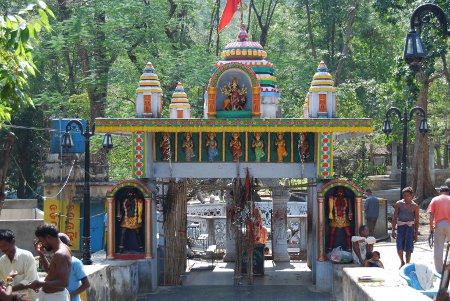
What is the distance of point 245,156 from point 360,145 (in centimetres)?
2333

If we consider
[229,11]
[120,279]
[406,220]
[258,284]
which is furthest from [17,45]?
[229,11]

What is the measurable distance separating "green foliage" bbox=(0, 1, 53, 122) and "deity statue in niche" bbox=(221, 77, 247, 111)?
8.58 meters

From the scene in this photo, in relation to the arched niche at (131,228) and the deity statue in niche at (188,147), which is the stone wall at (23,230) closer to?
the arched niche at (131,228)

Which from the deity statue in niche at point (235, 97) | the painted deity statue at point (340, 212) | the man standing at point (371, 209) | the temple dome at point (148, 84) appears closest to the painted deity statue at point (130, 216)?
the temple dome at point (148, 84)

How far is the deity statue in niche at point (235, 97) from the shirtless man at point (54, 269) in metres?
9.63

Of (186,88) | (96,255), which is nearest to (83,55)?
(186,88)

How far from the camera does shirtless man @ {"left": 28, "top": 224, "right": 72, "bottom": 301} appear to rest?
8.11 meters

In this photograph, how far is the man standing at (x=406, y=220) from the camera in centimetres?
1507

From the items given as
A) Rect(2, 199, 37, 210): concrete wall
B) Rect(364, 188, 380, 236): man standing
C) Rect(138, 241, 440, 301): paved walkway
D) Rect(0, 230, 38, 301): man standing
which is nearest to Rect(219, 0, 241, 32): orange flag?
Rect(364, 188, 380, 236): man standing

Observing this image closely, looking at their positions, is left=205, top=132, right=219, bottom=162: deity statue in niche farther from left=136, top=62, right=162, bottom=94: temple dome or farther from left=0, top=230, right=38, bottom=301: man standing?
left=0, top=230, right=38, bottom=301: man standing

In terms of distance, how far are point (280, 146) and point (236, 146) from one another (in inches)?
36.9

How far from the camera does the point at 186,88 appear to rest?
29.6 m

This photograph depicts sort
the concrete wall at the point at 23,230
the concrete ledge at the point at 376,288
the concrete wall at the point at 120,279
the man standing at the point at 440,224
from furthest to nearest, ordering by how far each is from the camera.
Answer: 1. the concrete wall at the point at 23,230
2. the man standing at the point at 440,224
3. the concrete wall at the point at 120,279
4. the concrete ledge at the point at 376,288

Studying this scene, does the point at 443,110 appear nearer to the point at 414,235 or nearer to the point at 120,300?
the point at 414,235
